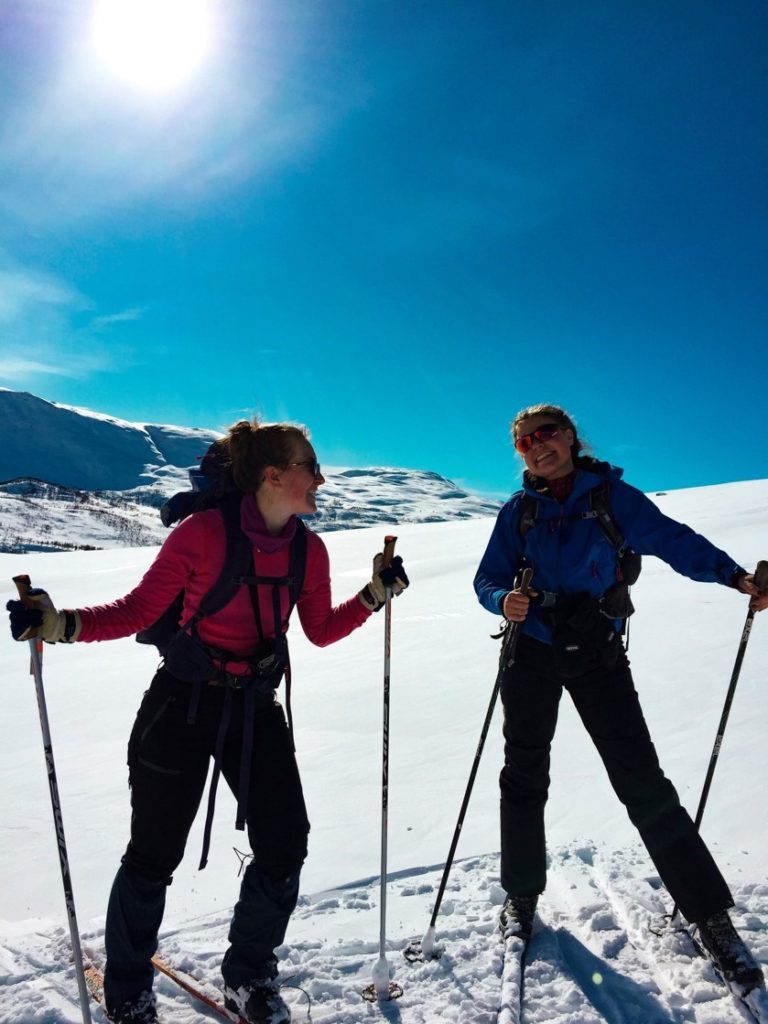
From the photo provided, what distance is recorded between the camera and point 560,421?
3438mm

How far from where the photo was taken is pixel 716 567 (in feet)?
9.62

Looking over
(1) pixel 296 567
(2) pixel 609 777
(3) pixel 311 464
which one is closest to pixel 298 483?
(3) pixel 311 464

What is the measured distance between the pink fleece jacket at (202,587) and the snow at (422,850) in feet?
5.61

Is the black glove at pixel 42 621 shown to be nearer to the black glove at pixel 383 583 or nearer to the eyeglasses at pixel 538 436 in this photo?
the black glove at pixel 383 583

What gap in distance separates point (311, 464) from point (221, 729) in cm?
127

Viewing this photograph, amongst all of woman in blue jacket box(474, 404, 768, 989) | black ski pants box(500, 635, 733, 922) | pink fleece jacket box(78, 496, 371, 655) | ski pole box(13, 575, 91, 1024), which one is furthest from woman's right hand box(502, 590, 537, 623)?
ski pole box(13, 575, 91, 1024)

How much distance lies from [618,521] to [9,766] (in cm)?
596

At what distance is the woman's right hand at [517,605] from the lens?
9.82 feet

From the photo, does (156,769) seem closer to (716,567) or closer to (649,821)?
(649,821)

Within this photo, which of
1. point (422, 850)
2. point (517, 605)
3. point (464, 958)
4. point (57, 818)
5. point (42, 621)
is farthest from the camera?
point (422, 850)

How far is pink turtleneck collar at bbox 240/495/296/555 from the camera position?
9.39 feet

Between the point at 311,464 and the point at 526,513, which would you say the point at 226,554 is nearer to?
the point at 311,464

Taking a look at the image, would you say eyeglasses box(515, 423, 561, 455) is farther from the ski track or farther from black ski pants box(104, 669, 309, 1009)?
the ski track

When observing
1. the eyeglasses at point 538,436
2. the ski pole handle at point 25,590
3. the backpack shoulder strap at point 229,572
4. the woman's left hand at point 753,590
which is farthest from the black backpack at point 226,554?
the woman's left hand at point 753,590
